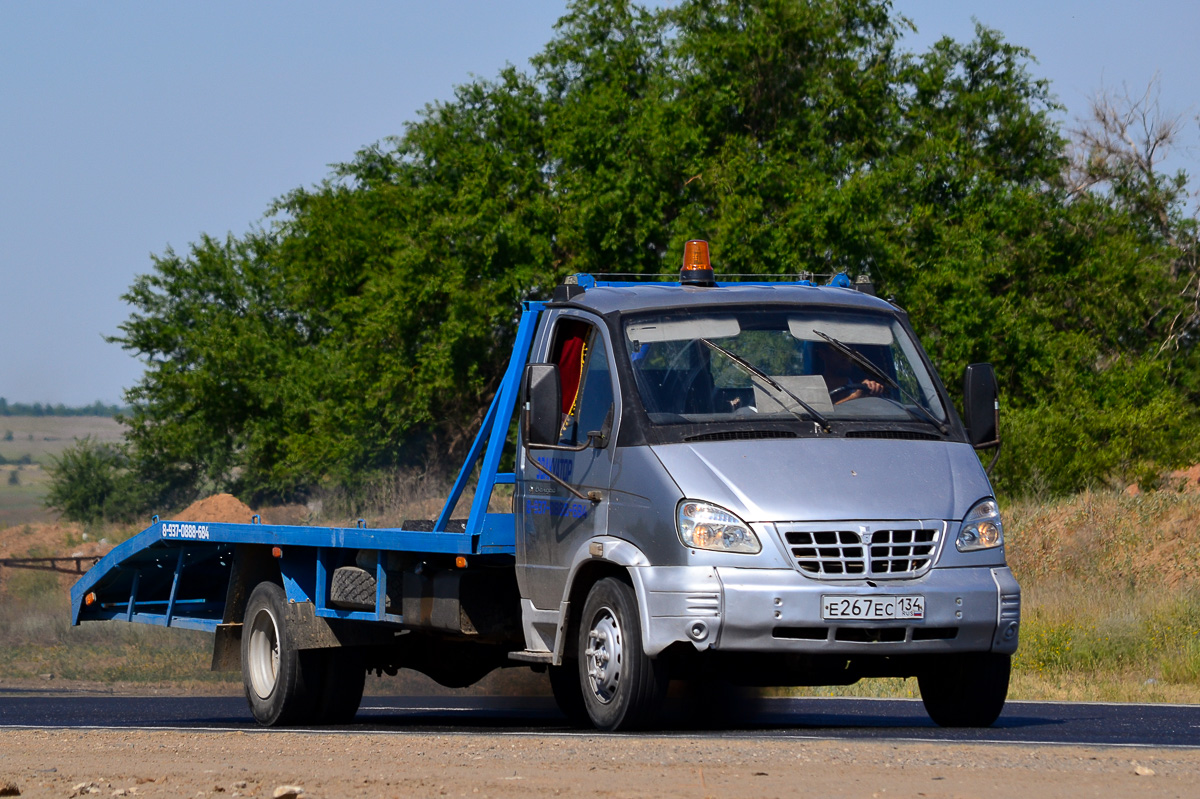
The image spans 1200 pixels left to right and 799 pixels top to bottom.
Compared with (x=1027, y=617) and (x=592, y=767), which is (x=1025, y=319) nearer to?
(x=1027, y=617)

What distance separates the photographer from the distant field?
10270 centimetres

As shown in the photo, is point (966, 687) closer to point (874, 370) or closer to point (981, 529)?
point (981, 529)

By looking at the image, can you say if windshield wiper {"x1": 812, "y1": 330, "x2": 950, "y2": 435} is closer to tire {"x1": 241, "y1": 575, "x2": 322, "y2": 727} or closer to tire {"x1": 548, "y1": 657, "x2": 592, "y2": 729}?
tire {"x1": 548, "y1": 657, "x2": 592, "y2": 729}

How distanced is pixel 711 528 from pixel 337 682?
4.41 m

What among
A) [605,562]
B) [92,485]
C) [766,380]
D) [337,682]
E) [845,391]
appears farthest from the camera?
[92,485]

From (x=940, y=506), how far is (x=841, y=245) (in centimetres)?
2665

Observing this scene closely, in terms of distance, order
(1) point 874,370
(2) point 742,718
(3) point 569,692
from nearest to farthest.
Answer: (1) point 874,370, (3) point 569,692, (2) point 742,718

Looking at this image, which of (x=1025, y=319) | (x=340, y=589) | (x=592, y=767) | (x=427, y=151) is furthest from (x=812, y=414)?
(x=427, y=151)

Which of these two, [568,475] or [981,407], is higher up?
[981,407]

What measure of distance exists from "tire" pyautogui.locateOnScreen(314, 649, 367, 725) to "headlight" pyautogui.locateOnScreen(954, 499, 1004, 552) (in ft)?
16.0

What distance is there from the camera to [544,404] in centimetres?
850

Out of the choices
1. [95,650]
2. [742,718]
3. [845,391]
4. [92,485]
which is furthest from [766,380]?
[92,485]

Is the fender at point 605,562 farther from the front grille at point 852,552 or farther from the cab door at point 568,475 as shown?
the front grille at point 852,552

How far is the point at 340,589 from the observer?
10.6 meters
